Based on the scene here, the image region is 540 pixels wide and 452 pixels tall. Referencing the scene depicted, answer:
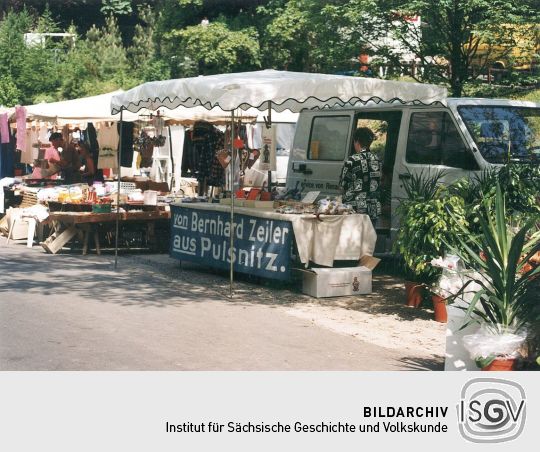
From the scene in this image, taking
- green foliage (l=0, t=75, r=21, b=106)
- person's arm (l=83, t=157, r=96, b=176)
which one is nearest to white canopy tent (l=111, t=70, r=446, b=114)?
person's arm (l=83, t=157, r=96, b=176)

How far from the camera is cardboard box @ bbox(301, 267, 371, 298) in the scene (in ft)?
32.3

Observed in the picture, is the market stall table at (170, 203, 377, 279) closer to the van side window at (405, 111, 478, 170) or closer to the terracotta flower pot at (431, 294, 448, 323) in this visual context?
the van side window at (405, 111, 478, 170)

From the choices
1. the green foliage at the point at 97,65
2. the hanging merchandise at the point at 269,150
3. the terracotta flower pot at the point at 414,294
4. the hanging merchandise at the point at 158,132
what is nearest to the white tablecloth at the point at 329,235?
the terracotta flower pot at the point at 414,294

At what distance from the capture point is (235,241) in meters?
10.7

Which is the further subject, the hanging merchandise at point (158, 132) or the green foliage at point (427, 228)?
the hanging merchandise at point (158, 132)

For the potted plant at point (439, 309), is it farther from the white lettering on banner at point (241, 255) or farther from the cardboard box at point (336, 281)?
the white lettering on banner at point (241, 255)

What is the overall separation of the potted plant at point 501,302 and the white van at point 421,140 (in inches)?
148

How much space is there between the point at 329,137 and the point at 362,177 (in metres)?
1.74

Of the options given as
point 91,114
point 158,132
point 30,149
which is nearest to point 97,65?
point 30,149

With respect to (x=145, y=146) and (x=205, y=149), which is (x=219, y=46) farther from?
(x=205, y=149)
